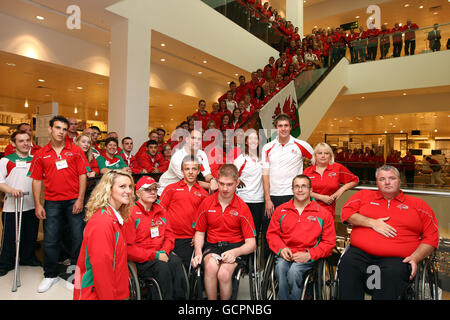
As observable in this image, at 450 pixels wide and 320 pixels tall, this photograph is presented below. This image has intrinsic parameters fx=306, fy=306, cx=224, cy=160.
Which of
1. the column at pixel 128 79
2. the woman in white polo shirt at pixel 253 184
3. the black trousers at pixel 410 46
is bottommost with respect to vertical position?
the woman in white polo shirt at pixel 253 184

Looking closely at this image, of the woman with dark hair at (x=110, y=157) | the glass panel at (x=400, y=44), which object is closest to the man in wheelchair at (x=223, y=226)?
the woman with dark hair at (x=110, y=157)

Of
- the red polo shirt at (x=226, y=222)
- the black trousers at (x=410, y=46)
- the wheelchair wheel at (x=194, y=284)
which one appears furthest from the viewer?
the black trousers at (x=410, y=46)

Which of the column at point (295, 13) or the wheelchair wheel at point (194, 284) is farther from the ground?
the column at point (295, 13)

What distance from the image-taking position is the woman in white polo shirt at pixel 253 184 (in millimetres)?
3281

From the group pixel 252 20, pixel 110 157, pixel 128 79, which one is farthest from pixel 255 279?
pixel 252 20

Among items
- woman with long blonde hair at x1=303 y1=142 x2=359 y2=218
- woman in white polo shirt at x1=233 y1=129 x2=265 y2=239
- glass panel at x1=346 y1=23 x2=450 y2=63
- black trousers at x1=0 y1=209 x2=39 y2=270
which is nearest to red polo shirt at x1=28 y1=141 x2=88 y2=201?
black trousers at x1=0 y1=209 x2=39 y2=270

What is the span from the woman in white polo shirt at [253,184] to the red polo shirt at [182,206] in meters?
0.50

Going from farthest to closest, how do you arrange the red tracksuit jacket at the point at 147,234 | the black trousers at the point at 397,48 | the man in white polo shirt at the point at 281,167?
the black trousers at the point at 397,48, the man in white polo shirt at the point at 281,167, the red tracksuit jacket at the point at 147,234

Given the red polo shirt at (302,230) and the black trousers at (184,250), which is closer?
the red polo shirt at (302,230)

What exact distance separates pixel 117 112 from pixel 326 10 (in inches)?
598

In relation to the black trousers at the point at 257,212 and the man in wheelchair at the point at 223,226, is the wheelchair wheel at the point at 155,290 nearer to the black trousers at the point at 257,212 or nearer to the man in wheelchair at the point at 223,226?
the man in wheelchair at the point at 223,226

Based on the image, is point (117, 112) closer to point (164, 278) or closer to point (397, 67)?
point (164, 278)

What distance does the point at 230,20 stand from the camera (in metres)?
8.99

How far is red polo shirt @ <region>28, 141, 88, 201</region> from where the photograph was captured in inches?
123
